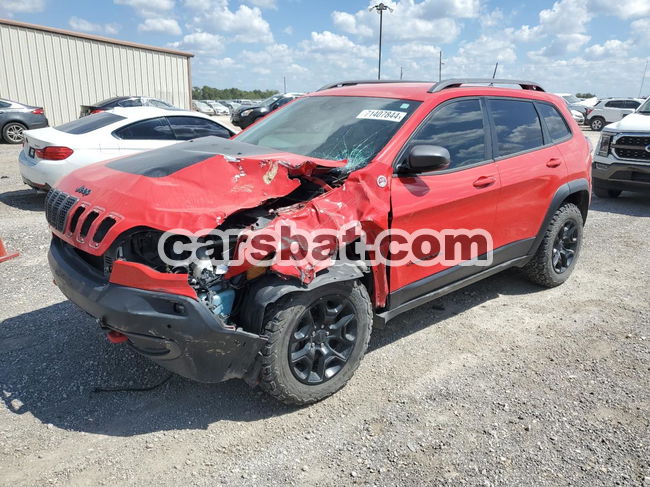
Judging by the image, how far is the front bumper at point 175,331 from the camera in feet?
8.25

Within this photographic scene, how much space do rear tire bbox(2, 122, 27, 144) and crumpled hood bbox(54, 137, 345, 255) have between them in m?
15.0

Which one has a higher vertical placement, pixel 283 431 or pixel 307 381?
pixel 307 381

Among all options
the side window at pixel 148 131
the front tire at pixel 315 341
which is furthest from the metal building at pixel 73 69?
the front tire at pixel 315 341

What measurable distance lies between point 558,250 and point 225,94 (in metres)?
83.7

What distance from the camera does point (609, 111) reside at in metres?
25.1

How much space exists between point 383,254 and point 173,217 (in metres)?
1.30

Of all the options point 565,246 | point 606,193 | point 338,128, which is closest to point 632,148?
point 606,193

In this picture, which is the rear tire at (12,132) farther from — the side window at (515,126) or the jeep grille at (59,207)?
the side window at (515,126)

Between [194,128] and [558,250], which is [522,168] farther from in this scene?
[194,128]

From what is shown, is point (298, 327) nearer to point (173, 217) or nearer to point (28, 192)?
point (173, 217)

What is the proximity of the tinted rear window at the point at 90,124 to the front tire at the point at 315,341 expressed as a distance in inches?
236

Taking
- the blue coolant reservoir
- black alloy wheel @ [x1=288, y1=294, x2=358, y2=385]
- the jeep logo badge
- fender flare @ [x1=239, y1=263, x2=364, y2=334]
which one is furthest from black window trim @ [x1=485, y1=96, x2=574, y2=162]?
the jeep logo badge

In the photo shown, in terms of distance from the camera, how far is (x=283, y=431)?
2.89 meters

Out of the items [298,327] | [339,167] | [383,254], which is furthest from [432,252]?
[298,327]
